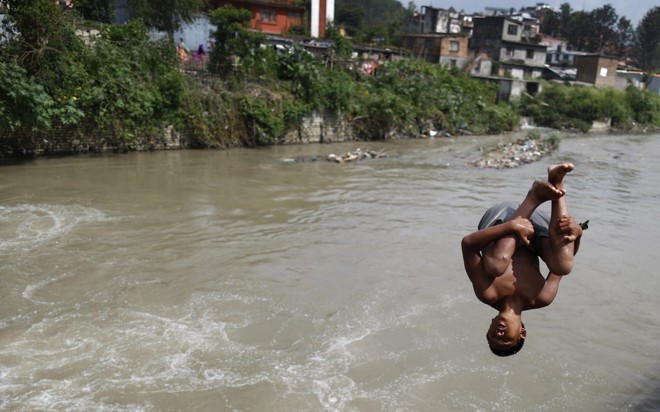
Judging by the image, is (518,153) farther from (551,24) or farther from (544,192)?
(551,24)

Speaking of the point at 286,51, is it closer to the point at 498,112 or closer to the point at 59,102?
the point at 59,102

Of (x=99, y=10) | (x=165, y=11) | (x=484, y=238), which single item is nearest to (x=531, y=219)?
(x=484, y=238)

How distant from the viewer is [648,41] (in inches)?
2377

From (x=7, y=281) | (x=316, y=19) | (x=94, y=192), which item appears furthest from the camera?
(x=316, y=19)

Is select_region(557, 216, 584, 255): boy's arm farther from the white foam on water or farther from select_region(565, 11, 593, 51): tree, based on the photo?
select_region(565, 11, 593, 51): tree

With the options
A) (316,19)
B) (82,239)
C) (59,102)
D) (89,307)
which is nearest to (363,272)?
(89,307)

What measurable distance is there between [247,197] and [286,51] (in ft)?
34.0

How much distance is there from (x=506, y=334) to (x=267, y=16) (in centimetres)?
3247

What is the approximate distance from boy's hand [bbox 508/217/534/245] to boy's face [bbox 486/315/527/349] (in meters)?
0.52

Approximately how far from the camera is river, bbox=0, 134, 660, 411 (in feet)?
17.6

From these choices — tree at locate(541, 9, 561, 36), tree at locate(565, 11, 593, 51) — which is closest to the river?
tree at locate(565, 11, 593, 51)

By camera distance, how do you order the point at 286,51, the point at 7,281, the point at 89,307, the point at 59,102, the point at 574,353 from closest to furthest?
the point at 574,353, the point at 89,307, the point at 7,281, the point at 59,102, the point at 286,51

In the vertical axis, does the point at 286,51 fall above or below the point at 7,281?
above

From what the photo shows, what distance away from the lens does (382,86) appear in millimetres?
24469
